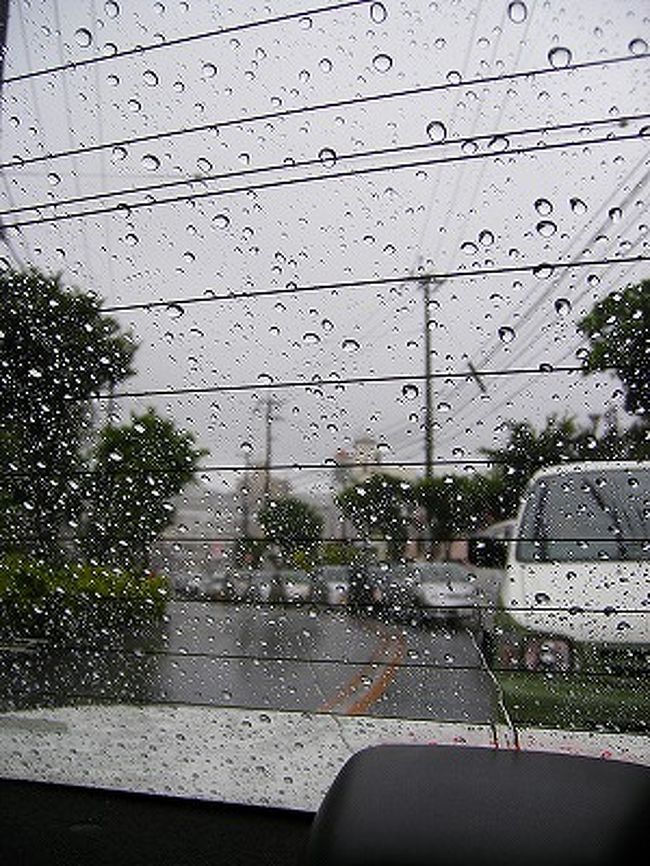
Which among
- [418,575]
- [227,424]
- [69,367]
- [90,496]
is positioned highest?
[69,367]

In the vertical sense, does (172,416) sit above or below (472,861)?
above

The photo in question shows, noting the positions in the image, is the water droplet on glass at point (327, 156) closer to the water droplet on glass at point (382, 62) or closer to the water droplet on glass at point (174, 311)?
the water droplet on glass at point (382, 62)

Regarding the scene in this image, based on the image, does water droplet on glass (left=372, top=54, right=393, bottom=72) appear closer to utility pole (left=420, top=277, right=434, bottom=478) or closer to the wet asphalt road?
utility pole (left=420, top=277, right=434, bottom=478)

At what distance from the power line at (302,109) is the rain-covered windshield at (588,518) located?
828 mm

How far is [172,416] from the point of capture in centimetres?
171

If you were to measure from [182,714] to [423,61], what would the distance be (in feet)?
5.16

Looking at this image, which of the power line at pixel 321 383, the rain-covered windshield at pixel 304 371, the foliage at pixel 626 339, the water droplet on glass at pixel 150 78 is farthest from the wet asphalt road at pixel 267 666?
the water droplet on glass at pixel 150 78

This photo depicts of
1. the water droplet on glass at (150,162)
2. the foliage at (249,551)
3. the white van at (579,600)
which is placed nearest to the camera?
the white van at (579,600)

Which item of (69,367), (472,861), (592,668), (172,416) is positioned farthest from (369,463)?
(472,861)

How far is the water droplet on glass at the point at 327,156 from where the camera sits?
1.61 m

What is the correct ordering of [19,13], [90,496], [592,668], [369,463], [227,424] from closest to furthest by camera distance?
[592,668] → [369,463] → [227,424] → [90,496] → [19,13]

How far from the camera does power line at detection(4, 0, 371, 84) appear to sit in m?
1.63

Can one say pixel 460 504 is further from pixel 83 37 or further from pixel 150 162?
pixel 83 37

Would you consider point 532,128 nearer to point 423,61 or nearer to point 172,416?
point 423,61
